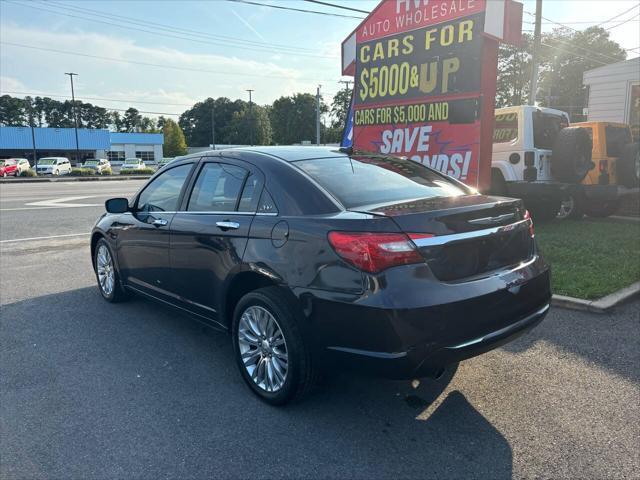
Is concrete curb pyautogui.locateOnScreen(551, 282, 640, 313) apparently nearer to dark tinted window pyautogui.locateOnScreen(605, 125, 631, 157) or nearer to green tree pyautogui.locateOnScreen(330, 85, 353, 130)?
dark tinted window pyautogui.locateOnScreen(605, 125, 631, 157)

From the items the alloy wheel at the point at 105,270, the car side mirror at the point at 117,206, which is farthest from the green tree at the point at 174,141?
the car side mirror at the point at 117,206

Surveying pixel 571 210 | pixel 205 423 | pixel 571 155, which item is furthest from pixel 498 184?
pixel 205 423

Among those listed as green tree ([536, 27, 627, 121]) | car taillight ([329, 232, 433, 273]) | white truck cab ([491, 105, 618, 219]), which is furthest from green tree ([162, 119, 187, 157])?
car taillight ([329, 232, 433, 273])

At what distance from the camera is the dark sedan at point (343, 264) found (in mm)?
2617

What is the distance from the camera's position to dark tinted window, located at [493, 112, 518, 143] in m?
9.52

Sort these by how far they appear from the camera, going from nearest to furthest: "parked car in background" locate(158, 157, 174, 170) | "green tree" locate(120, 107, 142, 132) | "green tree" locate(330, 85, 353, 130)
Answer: "parked car in background" locate(158, 157, 174, 170)
"green tree" locate(330, 85, 353, 130)
"green tree" locate(120, 107, 142, 132)

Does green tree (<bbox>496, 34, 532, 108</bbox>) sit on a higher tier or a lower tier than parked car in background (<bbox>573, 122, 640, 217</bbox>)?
higher

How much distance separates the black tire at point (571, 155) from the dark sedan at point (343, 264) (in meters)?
6.24

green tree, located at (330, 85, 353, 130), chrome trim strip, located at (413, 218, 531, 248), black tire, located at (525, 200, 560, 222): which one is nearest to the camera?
chrome trim strip, located at (413, 218, 531, 248)

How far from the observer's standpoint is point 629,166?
10047mm

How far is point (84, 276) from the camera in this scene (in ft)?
21.5

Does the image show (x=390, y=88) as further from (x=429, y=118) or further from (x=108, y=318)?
(x=108, y=318)

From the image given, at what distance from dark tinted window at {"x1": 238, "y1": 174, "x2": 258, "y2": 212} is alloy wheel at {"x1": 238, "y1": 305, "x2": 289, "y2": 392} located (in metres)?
0.68

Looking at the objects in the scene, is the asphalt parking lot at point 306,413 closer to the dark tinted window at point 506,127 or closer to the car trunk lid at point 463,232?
the car trunk lid at point 463,232
